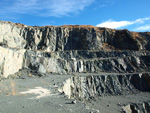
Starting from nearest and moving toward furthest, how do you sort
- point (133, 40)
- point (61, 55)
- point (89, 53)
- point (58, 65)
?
1. point (58, 65)
2. point (61, 55)
3. point (89, 53)
4. point (133, 40)

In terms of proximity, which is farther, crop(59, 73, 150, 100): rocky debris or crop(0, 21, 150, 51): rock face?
crop(0, 21, 150, 51): rock face

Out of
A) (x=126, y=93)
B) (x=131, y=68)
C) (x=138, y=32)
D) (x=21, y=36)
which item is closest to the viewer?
(x=126, y=93)

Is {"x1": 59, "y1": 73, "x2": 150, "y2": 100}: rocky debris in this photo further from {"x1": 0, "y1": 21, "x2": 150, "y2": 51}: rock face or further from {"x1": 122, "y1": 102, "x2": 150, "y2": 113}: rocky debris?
{"x1": 0, "y1": 21, "x2": 150, "y2": 51}: rock face

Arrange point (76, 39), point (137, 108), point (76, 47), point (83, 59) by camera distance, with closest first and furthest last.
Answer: point (137, 108), point (83, 59), point (76, 47), point (76, 39)

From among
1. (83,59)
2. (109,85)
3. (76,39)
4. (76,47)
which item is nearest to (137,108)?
(109,85)

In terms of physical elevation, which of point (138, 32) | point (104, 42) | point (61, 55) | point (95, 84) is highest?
point (138, 32)

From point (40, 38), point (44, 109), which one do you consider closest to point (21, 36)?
point (40, 38)

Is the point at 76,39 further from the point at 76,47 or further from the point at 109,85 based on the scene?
the point at 109,85

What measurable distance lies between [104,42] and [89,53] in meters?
12.4

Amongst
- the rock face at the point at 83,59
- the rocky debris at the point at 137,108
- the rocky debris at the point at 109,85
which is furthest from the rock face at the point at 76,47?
the rocky debris at the point at 137,108

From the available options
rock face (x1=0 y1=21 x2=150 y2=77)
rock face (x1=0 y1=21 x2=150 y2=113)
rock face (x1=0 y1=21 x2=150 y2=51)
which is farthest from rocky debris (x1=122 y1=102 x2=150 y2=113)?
rock face (x1=0 y1=21 x2=150 y2=51)

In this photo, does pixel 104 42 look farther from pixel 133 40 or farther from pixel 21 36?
pixel 21 36

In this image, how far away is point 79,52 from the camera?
133 ft

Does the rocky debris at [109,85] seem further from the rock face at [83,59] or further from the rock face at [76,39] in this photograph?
the rock face at [76,39]
